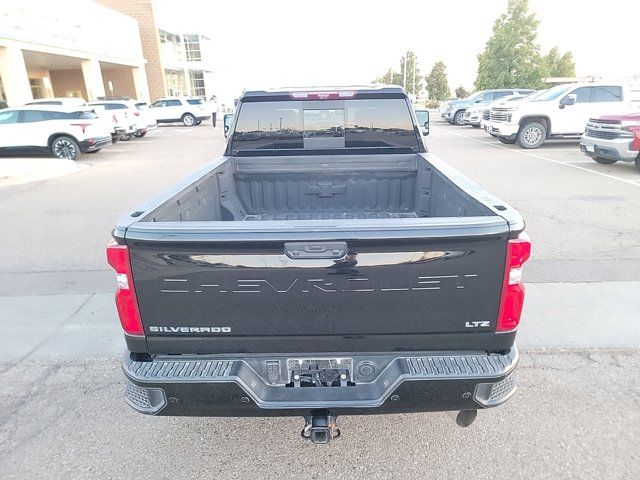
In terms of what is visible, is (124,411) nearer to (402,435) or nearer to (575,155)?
(402,435)

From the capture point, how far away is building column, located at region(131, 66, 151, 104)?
37.8 m

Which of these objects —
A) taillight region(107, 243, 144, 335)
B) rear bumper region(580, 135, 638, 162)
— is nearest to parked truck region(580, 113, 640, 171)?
rear bumper region(580, 135, 638, 162)

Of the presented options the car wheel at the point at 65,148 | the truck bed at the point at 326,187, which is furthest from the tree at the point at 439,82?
the truck bed at the point at 326,187

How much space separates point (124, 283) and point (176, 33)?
54.1 m

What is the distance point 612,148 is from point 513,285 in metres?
10.2

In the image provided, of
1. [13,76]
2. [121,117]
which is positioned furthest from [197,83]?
[121,117]

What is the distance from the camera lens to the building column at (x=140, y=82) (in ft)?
124

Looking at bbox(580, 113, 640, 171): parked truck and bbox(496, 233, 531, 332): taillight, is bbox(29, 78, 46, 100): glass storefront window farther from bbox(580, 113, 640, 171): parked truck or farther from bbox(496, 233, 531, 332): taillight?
bbox(496, 233, 531, 332): taillight

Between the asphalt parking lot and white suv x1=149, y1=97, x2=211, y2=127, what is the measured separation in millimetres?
24310

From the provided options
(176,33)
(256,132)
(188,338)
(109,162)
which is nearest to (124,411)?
(188,338)

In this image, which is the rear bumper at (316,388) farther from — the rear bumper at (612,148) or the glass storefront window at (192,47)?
the glass storefront window at (192,47)

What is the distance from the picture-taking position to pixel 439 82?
6097cm

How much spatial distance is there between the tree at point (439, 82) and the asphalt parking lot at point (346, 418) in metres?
60.0

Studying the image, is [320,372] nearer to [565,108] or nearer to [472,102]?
[565,108]
